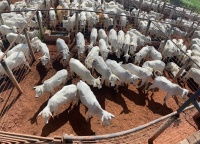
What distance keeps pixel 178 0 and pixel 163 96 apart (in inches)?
860

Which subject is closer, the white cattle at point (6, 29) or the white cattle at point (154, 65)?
the white cattle at point (154, 65)

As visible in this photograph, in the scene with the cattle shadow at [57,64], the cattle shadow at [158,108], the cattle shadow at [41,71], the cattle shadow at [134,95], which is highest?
the cattle shadow at [57,64]

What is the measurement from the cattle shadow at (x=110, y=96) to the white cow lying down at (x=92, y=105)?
4.05ft

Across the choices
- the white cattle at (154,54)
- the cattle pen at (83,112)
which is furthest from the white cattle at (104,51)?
the white cattle at (154,54)

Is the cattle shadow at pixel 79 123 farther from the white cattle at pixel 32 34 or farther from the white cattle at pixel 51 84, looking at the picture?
the white cattle at pixel 32 34

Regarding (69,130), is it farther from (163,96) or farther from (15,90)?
(163,96)

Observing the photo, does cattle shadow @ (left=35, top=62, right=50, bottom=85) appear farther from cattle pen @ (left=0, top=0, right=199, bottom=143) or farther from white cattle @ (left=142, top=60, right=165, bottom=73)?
white cattle @ (left=142, top=60, right=165, bottom=73)

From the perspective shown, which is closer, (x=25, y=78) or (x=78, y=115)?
(x=78, y=115)

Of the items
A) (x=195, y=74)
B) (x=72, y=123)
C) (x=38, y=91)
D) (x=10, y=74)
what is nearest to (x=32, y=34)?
(x=10, y=74)

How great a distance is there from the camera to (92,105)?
7.50 metres

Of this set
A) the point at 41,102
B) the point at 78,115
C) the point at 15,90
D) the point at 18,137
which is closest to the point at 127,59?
the point at 78,115

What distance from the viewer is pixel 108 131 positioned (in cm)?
770

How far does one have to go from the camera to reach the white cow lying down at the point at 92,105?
7.21 meters

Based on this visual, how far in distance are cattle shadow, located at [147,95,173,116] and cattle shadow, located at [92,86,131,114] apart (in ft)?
3.96
